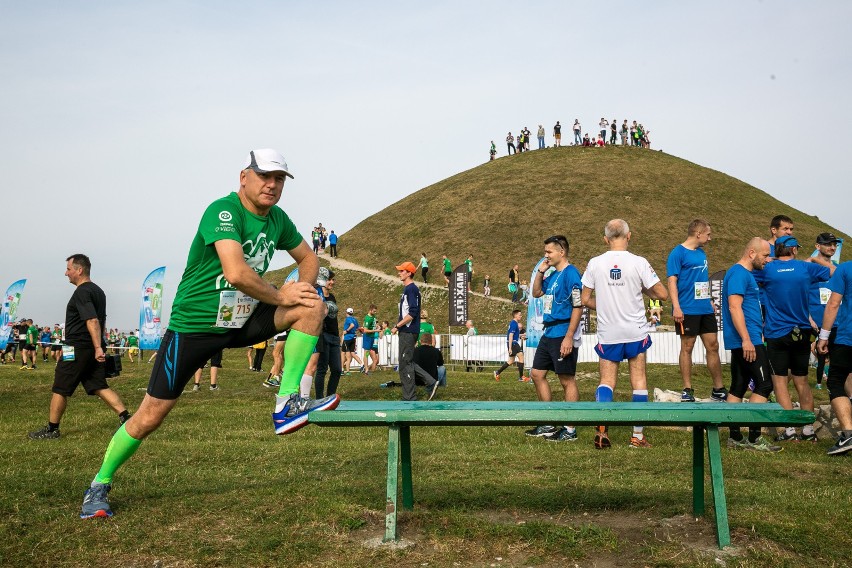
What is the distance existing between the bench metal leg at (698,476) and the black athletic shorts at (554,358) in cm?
371

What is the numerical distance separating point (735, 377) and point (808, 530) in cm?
485

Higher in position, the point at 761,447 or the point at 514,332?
the point at 514,332

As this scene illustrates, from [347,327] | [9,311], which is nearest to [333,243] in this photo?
[9,311]

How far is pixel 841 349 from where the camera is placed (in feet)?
26.1

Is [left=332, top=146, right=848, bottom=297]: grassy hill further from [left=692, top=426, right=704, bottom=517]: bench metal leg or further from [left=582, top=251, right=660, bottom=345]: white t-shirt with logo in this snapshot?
[left=692, top=426, right=704, bottom=517]: bench metal leg

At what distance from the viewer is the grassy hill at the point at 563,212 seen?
5731cm

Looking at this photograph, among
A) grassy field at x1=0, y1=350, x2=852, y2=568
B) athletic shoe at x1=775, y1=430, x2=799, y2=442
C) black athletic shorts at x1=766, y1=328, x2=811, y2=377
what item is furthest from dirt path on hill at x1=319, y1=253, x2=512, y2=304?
grassy field at x1=0, y1=350, x2=852, y2=568

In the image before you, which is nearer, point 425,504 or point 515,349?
point 425,504

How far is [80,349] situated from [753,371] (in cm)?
797

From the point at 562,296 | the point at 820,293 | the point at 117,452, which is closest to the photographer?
the point at 117,452

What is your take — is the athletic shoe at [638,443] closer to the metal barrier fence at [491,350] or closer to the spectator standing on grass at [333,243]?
the metal barrier fence at [491,350]

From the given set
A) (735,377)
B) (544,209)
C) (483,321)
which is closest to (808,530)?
(735,377)

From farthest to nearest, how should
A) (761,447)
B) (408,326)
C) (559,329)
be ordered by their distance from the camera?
(408,326)
(559,329)
(761,447)

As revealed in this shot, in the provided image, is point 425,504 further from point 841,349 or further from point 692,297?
point 692,297
